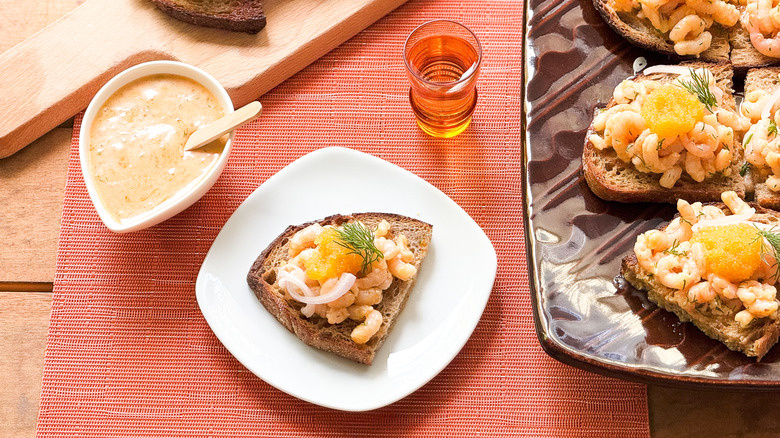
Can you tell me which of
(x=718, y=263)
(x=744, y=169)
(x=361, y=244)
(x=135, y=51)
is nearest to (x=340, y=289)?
(x=361, y=244)

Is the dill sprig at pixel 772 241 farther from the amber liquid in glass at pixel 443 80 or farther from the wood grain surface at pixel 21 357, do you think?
the wood grain surface at pixel 21 357

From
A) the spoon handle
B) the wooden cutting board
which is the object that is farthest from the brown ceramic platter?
the spoon handle

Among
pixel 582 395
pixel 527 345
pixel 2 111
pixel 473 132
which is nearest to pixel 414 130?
pixel 473 132

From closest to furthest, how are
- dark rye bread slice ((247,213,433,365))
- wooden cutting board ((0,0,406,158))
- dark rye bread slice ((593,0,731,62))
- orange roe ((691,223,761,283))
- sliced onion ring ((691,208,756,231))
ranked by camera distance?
orange roe ((691,223,761,283))
sliced onion ring ((691,208,756,231))
dark rye bread slice ((247,213,433,365))
dark rye bread slice ((593,0,731,62))
wooden cutting board ((0,0,406,158))

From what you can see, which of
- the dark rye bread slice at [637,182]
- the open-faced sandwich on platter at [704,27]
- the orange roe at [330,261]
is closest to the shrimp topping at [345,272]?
the orange roe at [330,261]

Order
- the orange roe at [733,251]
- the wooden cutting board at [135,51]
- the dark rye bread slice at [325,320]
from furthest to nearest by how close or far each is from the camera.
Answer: the wooden cutting board at [135,51] < the dark rye bread slice at [325,320] < the orange roe at [733,251]

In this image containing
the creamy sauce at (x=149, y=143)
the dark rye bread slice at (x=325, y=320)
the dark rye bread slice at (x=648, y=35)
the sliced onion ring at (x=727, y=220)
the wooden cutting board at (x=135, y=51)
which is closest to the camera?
the sliced onion ring at (x=727, y=220)

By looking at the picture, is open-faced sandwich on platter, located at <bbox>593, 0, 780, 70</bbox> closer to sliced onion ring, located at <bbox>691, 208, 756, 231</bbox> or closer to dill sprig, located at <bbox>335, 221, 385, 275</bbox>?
sliced onion ring, located at <bbox>691, 208, 756, 231</bbox>

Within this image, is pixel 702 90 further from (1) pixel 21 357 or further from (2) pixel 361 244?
(1) pixel 21 357
